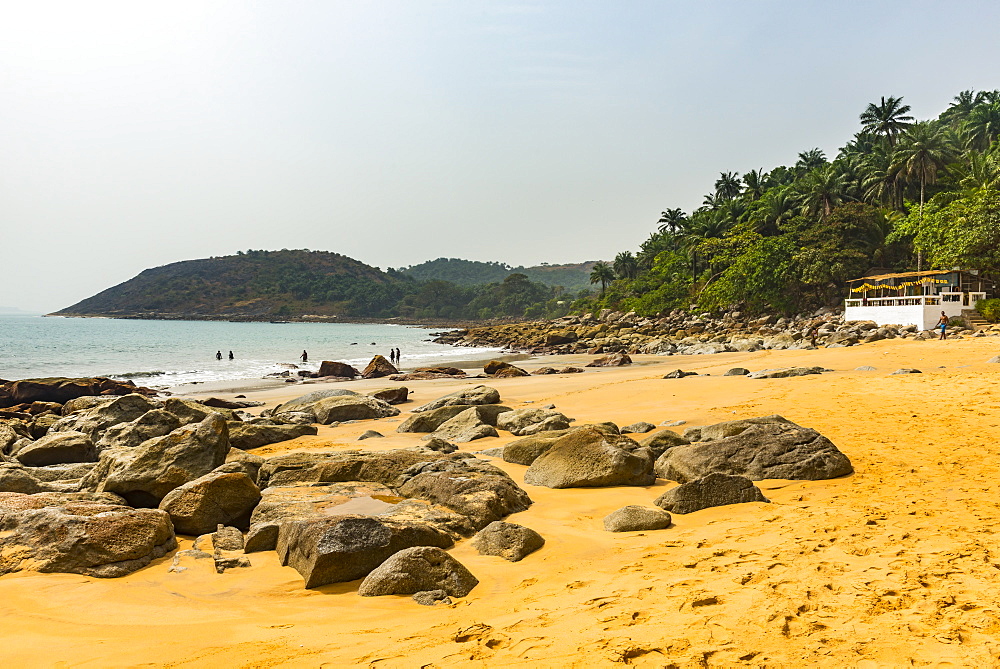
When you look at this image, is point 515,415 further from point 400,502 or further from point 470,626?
point 470,626

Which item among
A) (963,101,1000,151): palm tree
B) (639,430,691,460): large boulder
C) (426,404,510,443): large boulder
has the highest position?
(963,101,1000,151): palm tree

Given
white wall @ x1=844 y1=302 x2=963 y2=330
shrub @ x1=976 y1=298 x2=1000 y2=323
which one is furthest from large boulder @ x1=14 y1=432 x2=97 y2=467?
shrub @ x1=976 y1=298 x2=1000 y2=323

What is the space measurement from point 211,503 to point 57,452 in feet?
18.2

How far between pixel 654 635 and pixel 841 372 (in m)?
15.8

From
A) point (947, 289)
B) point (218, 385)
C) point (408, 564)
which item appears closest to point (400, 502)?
point (408, 564)

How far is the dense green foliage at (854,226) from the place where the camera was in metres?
36.7

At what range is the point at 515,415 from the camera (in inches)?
460

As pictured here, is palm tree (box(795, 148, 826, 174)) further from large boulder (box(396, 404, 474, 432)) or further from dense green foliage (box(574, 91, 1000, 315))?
large boulder (box(396, 404, 474, 432))

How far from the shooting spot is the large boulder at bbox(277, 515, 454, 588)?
4.51 m

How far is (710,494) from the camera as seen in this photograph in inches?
241

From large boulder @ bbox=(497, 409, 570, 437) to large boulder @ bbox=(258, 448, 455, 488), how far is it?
328cm

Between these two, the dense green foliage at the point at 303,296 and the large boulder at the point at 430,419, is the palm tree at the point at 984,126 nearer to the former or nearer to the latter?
the large boulder at the point at 430,419

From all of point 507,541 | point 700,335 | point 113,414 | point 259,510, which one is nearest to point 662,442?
point 507,541

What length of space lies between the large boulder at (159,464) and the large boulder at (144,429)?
1.58 meters
